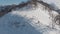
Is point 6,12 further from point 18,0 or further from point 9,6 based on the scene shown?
point 18,0

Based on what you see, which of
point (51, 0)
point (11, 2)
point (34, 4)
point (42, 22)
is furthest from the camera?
point (51, 0)

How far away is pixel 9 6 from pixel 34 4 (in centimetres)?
89

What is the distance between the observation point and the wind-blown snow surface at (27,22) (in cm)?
723

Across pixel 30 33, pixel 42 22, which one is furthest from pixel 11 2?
pixel 30 33

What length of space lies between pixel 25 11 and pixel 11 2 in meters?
1.28

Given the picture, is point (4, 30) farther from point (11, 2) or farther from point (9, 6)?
point (11, 2)

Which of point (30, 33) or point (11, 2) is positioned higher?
point (11, 2)

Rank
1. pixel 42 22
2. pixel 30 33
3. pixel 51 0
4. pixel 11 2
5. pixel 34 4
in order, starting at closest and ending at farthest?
pixel 30 33 < pixel 42 22 < pixel 34 4 < pixel 11 2 < pixel 51 0

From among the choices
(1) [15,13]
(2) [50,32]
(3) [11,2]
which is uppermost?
(3) [11,2]

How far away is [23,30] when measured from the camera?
7234 millimetres

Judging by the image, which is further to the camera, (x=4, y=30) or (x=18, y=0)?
(x=18, y=0)

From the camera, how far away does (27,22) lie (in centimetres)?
773

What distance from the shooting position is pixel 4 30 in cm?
713

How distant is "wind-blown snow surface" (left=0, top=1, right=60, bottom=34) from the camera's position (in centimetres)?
723
